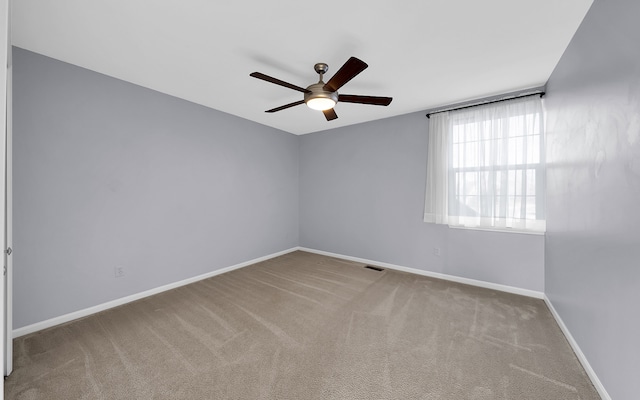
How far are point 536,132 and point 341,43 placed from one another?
2.55 metres

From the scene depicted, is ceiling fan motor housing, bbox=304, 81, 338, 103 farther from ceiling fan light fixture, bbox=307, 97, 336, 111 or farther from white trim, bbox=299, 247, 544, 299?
white trim, bbox=299, 247, 544, 299

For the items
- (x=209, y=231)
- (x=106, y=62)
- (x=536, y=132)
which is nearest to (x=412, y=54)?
(x=536, y=132)

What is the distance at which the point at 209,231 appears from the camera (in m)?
3.73

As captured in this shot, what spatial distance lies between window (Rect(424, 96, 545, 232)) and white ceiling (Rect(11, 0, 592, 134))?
1.38 feet

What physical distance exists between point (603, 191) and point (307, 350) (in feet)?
7.91

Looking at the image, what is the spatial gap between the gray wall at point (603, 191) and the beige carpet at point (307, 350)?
1.33ft

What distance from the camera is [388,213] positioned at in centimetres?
419

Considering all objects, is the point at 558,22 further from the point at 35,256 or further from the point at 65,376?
the point at 35,256

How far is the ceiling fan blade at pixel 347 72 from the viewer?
1.84 m

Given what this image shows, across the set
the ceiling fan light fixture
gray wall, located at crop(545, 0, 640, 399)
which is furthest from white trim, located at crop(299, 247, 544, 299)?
the ceiling fan light fixture

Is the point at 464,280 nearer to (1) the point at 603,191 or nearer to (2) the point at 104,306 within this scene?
(1) the point at 603,191

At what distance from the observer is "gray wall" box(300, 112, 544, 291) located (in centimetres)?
322

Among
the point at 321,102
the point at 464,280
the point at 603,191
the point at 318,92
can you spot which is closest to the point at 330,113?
the point at 321,102

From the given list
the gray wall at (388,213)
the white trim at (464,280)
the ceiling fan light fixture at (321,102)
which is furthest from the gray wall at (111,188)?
the white trim at (464,280)
